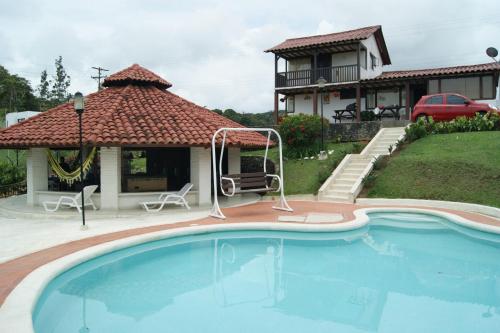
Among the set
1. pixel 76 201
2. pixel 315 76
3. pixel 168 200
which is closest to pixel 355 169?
pixel 168 200

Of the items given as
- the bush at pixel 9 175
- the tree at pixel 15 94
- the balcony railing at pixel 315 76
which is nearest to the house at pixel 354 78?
the balcony railing at pixel 315 76

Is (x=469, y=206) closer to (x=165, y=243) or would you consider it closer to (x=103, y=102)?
(x=165, y=243)

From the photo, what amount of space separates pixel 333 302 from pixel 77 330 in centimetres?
385

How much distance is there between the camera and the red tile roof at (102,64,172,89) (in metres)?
16.2

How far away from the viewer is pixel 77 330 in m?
5.28

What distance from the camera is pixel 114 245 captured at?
8266 millimetres

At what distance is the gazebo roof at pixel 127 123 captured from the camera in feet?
39.7

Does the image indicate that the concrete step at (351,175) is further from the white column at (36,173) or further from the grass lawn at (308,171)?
the white column at (36,173)

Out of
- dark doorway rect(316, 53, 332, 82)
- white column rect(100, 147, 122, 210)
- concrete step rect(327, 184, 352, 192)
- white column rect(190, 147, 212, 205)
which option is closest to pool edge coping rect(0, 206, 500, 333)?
concrete step rect(327, 184, 352, 192)

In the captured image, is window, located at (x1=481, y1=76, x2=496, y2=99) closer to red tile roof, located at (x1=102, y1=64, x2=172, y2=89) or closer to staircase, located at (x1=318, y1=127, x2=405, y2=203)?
staircase, located at (x1=318, y1=127, x2=405, y2=203)

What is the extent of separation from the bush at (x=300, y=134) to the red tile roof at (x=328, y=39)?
9347 mm

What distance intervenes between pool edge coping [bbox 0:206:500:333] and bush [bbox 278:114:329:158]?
687 centimetres

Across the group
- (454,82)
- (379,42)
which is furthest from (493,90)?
(379,42)

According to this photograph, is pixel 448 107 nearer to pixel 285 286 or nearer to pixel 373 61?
pixel 373 61
